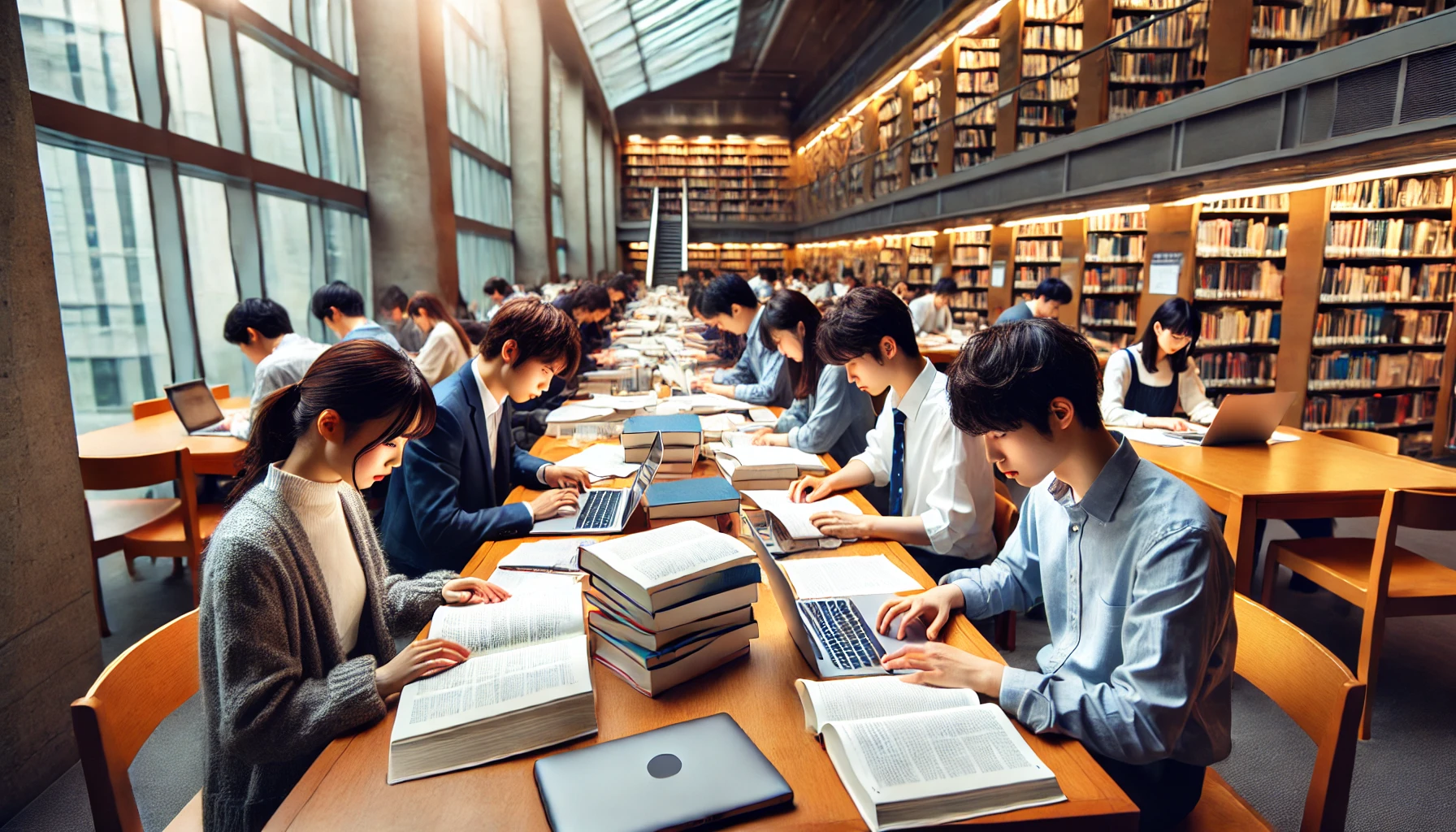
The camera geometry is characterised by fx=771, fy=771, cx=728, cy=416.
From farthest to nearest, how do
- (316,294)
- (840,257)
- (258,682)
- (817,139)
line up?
(817,139) < (840,257) < (316,294) < (258,682)

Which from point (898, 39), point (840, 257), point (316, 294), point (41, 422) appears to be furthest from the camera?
point (840, 257)

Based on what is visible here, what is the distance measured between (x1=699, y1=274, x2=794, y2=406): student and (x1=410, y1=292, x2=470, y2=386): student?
5.36 feet

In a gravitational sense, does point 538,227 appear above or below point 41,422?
above

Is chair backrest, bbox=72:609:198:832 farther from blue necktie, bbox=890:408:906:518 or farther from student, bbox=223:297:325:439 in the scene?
student, bbox=223:297:325:439

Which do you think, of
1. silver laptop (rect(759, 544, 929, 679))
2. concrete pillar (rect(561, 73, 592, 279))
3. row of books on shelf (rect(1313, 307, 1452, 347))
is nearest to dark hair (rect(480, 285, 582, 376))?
silver laptop (rect(759, 544, 929, 679))

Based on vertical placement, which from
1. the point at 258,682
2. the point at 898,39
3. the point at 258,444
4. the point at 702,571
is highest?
the point at 898,39

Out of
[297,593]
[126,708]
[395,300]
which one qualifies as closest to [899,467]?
[297,593]

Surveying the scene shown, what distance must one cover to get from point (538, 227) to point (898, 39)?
629cm

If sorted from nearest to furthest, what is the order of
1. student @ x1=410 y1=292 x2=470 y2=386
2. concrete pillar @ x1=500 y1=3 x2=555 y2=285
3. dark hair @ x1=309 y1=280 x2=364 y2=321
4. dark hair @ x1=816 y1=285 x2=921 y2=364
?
dark hair @ x1=816 y1=285 x2=921 y2=364 → dark hair @ x1=309 y1=280 x2=364 y2=321 → student @ x1=410 y1=292 x2=470 y2=386 → concrete pillar @ x1=500 y1=3 x2=555 y2=285

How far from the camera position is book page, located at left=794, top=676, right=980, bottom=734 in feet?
3.47

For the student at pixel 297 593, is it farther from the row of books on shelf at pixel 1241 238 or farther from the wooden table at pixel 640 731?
the row of books on shelf at pixel 1241 238

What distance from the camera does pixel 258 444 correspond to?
47.0 inches

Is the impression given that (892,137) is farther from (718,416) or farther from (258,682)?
(258,682)

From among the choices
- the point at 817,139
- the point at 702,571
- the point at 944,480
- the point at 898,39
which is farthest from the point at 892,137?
the point at 702,571
